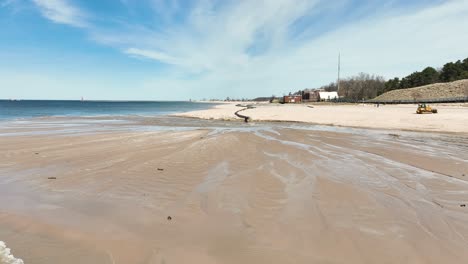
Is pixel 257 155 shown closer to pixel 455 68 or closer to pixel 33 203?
pixel 33 203

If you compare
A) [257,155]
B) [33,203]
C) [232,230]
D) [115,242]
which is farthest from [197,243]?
[257,155]

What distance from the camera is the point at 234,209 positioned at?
15.8 feet

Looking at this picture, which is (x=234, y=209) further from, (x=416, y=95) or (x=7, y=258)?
(x=416, y=95)

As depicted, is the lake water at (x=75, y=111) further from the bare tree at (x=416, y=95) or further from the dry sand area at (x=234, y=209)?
the bare tree at (x=416, y=95)

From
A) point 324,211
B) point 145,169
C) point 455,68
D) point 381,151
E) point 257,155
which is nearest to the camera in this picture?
point 324,211

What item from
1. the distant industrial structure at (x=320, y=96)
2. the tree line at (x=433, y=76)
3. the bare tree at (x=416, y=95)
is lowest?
the bare tree at (x=416, y=95)

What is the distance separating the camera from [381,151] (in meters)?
10.7

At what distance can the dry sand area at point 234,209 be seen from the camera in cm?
341

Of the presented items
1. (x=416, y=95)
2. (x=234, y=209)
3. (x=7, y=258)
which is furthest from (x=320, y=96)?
(x=7, y=258)

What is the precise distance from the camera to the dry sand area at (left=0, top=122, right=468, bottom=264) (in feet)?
11.2

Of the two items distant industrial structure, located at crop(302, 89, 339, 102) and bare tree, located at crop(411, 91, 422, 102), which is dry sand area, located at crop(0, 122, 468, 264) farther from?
distant industrial structure, located at crop(302, 89, 339, 102)

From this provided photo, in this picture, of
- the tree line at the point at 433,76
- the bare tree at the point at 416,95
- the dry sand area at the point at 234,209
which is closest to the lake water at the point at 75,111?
the dry sand area at the point at 234,209

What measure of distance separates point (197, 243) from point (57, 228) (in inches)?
90.4

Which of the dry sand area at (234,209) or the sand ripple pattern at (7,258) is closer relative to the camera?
the sand ripple pattern at (7,258)
